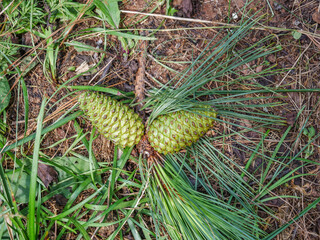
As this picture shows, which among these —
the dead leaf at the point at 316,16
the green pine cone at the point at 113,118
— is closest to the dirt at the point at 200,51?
the dead leaf at the point at 316,16

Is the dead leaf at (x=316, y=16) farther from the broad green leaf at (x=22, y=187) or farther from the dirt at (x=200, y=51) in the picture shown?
the broad green leaf at (x=22, y=187)

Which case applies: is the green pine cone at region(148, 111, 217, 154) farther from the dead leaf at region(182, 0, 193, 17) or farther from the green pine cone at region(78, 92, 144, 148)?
the dead leaf at region(182, 0, 193, 17)

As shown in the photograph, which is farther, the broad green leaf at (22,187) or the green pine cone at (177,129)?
the broad green leaf at (22,187)

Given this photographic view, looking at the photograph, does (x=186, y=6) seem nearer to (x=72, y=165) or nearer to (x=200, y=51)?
(x=200, y=51)

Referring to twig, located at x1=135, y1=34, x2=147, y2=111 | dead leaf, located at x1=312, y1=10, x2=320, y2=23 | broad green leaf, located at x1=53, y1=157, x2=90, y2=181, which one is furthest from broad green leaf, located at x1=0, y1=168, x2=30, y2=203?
dead leaf, located at x1=312, y1=10, x2=320, y2=23

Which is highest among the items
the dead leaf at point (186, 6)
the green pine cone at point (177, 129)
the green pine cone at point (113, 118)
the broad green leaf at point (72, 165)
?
the dead leaf at point (186, 6)

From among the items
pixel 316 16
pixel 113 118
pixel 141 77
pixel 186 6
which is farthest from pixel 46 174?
pixel 316 16

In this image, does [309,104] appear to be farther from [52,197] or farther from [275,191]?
[52,197]
